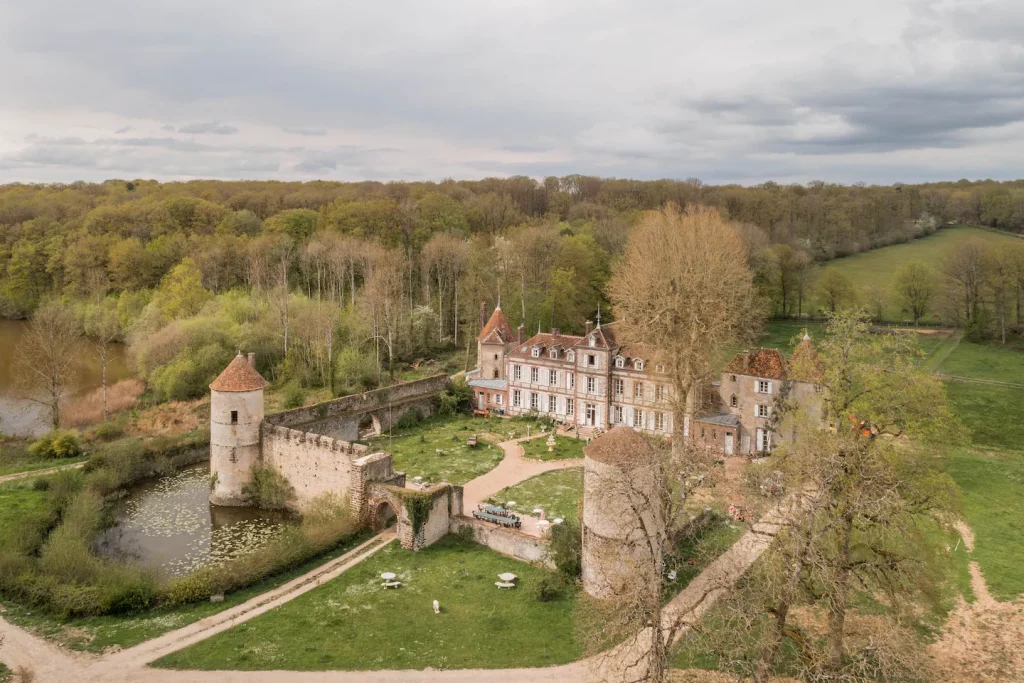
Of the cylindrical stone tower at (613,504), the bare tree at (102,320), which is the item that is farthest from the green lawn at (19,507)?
the bare tree at (102,320)

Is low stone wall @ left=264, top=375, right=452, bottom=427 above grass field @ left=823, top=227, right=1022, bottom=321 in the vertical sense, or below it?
below

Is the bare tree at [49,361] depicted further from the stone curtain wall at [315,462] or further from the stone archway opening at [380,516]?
the stone archway opening at [380,516]

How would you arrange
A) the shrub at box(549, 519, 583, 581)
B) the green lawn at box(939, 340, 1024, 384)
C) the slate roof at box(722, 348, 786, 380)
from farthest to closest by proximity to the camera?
the green lawn at box(939, 340, 1024, 384)
the slate roof at box(722, 348, 786, 380)
the shrub at box(549, 519, 583, 581)

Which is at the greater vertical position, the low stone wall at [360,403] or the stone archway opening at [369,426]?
the low stone wall at [360,403]

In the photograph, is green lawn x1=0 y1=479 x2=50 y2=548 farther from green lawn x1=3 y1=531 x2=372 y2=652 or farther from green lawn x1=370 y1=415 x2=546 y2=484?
green lawn x1=370 y1=415 x2=546 y2=484

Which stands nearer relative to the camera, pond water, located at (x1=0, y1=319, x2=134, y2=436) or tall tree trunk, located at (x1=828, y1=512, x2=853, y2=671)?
tall tree trunk, located at (x1=828, y1=512, x2=853, y2=671)

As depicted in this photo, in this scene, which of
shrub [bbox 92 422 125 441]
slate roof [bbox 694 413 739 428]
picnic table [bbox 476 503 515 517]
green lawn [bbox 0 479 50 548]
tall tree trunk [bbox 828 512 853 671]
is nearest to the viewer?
tall tree trunk [bbox 828 512 853 671]

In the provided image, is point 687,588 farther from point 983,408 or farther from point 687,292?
point 983,408

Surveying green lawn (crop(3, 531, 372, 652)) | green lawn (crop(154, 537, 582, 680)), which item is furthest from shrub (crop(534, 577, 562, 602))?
green lawn (crop(3, 531, 372, 652))
